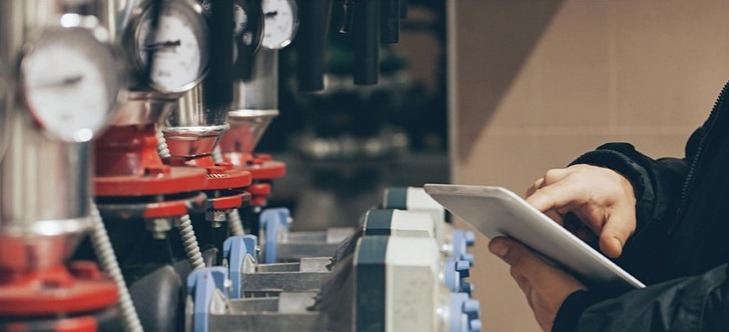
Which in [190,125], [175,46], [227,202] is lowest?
[227,202]

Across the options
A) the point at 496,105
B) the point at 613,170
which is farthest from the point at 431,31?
the point at 613,170

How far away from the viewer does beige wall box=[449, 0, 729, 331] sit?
2.69 meters

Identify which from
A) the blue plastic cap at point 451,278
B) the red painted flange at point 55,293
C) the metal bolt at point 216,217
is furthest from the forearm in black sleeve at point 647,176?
the red painted flange at point 55,293

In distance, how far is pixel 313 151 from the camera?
5316 mm

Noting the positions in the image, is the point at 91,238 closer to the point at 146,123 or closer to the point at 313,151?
the point at 146,123

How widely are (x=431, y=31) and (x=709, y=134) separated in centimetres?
420

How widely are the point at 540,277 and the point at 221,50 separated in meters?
0.53

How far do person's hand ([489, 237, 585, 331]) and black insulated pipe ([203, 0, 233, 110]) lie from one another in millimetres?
449

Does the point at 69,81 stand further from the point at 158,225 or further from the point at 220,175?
the point at 220,175

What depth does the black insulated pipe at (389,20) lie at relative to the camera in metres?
1.57

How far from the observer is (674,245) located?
151 cm

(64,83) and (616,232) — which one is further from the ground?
(64,83)

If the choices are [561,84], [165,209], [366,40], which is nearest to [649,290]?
[366,40]

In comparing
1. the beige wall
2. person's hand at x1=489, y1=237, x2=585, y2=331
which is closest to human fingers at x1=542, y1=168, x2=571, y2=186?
person's hand at x1=489, y1=237, x2=585, y2=331
